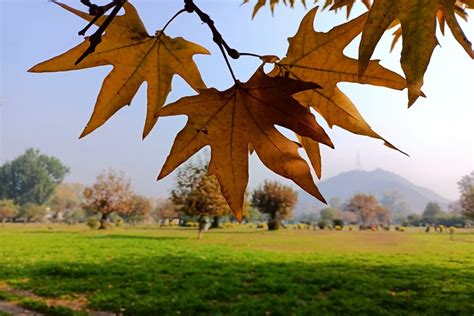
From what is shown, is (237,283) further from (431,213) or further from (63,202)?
(63,202)

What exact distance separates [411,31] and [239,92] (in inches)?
8.2

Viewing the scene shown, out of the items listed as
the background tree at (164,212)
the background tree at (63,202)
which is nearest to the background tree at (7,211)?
the background tree at (63,202)

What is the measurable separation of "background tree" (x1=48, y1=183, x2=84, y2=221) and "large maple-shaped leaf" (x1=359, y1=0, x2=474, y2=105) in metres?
47.3

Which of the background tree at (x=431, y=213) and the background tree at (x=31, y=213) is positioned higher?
the background tree at (x=431, y=213)

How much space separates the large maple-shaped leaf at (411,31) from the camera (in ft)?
1.04

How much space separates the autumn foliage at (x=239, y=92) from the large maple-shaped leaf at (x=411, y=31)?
40mm

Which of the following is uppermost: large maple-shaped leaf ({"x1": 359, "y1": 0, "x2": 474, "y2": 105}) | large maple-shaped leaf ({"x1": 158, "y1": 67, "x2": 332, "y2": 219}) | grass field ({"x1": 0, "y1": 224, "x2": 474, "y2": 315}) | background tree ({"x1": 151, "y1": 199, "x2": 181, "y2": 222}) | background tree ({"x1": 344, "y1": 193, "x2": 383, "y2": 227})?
background tree ({"x1": 344, "y1": 193, "x2": 383, "y2": 227})

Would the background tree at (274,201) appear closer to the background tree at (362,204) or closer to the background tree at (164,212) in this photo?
the background tree at (164,212)

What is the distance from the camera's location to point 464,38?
38 centimetres

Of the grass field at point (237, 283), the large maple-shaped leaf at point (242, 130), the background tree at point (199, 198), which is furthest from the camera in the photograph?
the background tree at point (199, 198)

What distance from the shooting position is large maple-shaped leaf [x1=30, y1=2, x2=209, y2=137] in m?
0.55

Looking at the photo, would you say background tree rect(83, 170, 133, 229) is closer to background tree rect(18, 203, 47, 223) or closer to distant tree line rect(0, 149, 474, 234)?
distant tree line rect(0, 149, 474, 234)

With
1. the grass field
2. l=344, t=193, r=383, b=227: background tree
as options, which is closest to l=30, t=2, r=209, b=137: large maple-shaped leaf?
the grass field

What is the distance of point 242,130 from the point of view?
0.51 meters
